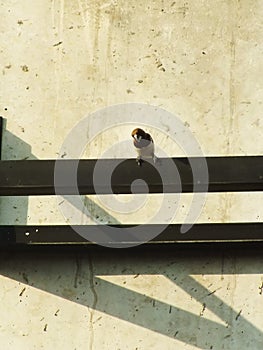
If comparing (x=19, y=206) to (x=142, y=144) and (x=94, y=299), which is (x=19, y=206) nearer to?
(x=94, y=299)

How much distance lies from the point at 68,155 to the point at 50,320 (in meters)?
0.45

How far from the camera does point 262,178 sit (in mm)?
2488

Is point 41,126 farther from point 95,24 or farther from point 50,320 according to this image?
point 50,320

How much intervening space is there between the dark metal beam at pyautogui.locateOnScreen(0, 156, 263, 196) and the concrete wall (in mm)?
344

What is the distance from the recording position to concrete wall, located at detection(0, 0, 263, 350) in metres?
2.79

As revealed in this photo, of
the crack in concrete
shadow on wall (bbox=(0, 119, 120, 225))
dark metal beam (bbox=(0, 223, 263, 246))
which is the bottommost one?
the crack in concrete

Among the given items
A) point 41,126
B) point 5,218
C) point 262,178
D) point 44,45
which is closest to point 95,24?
point 44,45

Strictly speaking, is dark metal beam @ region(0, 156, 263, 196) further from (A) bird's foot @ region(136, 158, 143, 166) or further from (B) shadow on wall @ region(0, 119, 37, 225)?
(B) shadow on wall @ region(0, 119, 37, 225)

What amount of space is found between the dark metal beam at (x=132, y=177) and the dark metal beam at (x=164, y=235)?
0.26m

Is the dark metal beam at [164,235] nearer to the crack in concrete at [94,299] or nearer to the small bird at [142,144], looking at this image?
the crack in concrete at [94,299]

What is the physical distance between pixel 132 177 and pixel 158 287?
428 mm

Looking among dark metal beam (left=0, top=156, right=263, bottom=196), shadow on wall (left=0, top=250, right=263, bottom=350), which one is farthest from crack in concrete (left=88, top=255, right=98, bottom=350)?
dark metal beam (left=0, top=156, right=263, bottom=196)

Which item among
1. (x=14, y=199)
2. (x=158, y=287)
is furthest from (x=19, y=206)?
(x=158, y=287)

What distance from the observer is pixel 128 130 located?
9.63 feet
